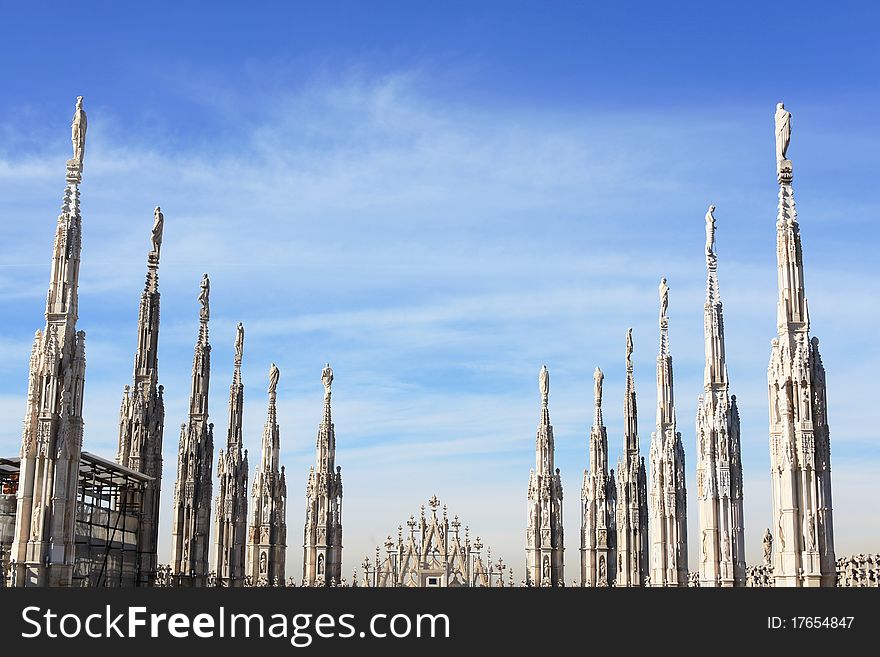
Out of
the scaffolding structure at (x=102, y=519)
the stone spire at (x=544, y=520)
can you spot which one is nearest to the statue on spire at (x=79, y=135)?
the scaffolding structure at (x=102, y=519)

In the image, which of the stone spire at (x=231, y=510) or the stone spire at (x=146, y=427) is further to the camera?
the stone spire at (x=231, y=510)

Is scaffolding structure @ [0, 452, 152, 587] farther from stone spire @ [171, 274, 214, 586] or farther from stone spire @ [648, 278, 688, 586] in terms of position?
stone spire @ [648, 278, 688, 586]

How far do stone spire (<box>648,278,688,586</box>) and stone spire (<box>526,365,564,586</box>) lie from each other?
9.68m

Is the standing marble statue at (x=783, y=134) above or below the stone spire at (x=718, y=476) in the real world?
above

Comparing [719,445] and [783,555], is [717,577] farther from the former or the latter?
[783,555]

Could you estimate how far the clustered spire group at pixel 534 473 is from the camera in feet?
88.0

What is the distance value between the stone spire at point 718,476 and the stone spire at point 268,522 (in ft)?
77.1

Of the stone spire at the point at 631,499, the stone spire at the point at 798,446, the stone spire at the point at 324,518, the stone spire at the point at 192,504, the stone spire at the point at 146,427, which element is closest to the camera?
the stone spire at the point at 798,446

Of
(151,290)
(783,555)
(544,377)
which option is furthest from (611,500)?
(783,555)

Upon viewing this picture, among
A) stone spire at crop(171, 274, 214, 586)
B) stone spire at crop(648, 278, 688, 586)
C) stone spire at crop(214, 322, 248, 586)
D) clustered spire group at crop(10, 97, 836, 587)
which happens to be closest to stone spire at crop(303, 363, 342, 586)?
clustered spire group at crop(10, 97, 836, 587)

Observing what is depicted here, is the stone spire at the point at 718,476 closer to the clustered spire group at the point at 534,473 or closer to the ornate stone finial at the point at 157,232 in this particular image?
the clustered spire group at the point at 534,473

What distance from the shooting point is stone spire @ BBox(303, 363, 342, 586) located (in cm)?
5353

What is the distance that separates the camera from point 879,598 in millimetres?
21438

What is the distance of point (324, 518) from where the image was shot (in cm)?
5388
